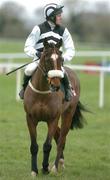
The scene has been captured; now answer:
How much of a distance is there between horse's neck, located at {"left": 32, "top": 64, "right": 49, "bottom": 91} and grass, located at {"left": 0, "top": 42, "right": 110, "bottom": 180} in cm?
123

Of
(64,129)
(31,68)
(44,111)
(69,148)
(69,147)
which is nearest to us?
(44,111)

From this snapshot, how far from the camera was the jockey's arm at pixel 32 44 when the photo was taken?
8.62 m

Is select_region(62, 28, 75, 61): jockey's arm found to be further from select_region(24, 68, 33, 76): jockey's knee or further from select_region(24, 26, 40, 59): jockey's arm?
select_region(24, 68, 33, 76): jockey's knee

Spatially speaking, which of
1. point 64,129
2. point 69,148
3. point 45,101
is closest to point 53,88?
point 45,101

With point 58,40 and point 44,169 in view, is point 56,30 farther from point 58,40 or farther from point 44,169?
point 44,169

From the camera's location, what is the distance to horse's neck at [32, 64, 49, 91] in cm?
850

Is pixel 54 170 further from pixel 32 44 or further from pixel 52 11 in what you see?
pixel 52 11

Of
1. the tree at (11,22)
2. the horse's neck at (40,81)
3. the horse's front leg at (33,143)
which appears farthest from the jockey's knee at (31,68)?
the tree at (11,22)

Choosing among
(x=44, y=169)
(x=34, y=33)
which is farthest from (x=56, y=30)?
(x=44, y=169)

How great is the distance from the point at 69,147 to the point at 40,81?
2.88m

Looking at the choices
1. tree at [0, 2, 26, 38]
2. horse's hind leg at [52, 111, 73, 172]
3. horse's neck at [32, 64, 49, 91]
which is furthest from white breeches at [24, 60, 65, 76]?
tree at [0, 2, 26, 38]

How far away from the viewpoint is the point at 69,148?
11031 mm

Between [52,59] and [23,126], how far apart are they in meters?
6.02

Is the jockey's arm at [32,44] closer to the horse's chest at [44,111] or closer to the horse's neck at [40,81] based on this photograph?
the horse's neck at [40,81]
